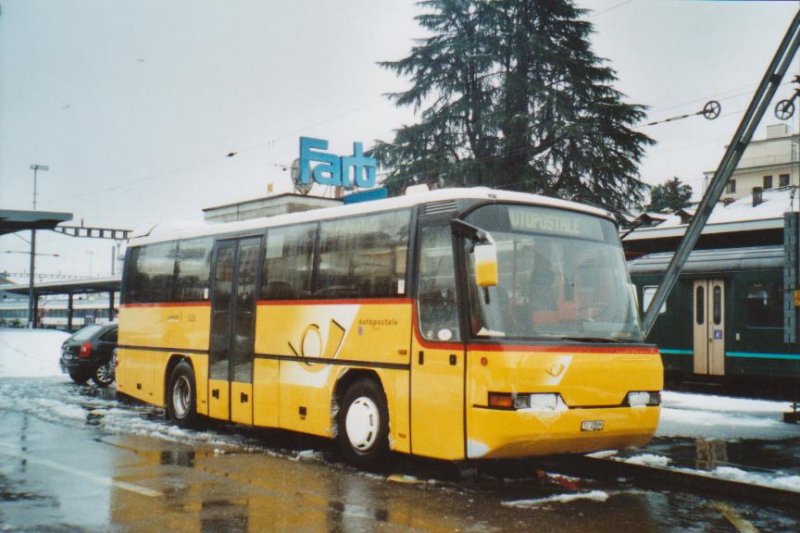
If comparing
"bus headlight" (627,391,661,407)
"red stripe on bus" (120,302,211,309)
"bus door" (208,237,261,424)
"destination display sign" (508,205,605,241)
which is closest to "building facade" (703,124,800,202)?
"red stripe on bus" (120,302,211,309)

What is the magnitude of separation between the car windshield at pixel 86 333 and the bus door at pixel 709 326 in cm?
1461

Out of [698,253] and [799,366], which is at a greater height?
[698,253]

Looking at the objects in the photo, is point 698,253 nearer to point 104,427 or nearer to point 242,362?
point 242,362

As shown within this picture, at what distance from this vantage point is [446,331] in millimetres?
8898

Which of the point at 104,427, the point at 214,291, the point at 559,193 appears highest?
the point at 559,193

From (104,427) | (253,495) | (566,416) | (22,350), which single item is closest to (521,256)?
(566,416)

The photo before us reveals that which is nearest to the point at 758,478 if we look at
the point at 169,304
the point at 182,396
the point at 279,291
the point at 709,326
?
the point at 279,291

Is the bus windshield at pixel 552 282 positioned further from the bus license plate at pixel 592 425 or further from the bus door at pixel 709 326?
the bus door at pixel 709 326

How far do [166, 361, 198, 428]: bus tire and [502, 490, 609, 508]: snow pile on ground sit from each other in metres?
6.65

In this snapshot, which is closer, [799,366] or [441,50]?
[799,366]

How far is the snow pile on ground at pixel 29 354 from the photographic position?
24.7 m

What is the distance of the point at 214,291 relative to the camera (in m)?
13.0

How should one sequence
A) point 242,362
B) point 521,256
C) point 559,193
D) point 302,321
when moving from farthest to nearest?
1. point 559,193
2. point 242,362
3. point 302,321
4. point 521,256

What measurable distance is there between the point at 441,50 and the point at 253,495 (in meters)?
26.5
